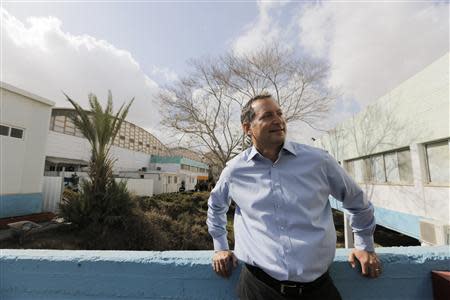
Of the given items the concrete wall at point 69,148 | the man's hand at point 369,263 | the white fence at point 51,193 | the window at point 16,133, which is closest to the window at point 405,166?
the man's hand at point 369,263

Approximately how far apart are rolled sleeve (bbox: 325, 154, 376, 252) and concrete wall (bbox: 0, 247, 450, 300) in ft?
0.70

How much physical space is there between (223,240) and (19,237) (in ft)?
24.2

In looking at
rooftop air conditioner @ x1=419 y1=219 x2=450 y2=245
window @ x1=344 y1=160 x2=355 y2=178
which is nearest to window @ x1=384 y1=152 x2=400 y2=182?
rooftop air conditioner @ x1=419 y1=219 x2=450 y2=245

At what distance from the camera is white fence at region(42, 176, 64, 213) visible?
11555 millimetres

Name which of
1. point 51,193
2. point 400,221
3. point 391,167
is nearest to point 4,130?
point 51,193

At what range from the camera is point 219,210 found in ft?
5.23

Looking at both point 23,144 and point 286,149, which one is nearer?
point 286,149

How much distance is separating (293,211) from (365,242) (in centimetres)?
47

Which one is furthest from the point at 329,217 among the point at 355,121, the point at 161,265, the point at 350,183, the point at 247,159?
the point at 355,121

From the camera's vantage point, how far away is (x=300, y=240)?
119 centimetres

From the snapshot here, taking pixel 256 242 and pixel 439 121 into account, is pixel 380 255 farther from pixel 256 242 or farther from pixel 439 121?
pixel 439 121

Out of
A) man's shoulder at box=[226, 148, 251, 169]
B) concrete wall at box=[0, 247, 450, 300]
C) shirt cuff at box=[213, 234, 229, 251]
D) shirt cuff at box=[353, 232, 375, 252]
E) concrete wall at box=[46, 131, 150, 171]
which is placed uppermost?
concrete wall at box=[46, 131, 150, 171]

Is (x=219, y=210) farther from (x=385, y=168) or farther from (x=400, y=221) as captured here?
(x=385, y=168)

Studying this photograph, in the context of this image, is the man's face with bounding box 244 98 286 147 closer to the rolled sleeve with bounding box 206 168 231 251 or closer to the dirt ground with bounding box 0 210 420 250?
the rolled sleeve with bounding box 206 168 231 251
